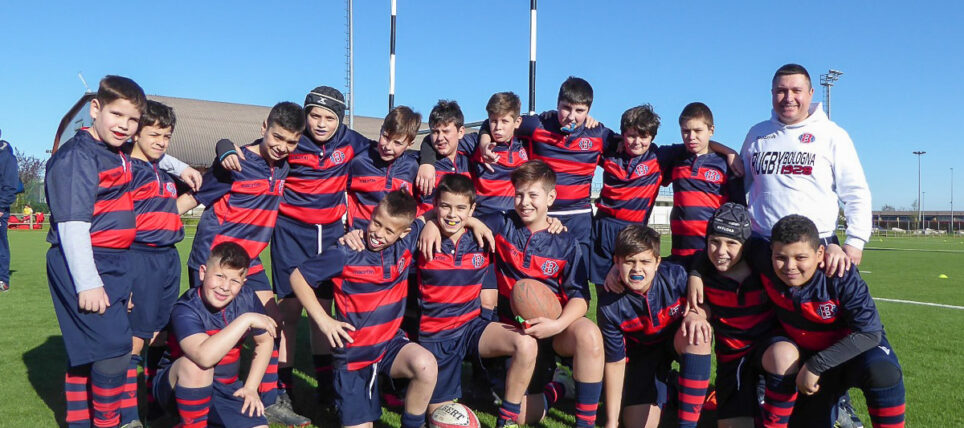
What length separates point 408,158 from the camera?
438cm

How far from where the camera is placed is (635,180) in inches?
169

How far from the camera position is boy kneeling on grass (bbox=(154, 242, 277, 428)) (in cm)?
301

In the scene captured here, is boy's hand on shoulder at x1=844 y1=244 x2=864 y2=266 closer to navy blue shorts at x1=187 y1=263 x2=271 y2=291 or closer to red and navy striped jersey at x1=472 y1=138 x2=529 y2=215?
red and navy striped jersey at x1=472 y1=138 x2=529 y2=215

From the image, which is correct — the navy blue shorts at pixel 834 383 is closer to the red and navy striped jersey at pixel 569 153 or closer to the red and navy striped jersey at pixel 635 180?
the red and navy striped jersey at pixel 635 180

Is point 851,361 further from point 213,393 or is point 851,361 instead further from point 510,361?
point 213,393

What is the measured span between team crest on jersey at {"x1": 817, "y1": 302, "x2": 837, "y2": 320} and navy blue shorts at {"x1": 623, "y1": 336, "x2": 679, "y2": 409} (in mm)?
778

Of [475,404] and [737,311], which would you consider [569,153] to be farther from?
[475,404]

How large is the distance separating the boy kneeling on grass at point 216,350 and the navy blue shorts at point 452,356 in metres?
0.87

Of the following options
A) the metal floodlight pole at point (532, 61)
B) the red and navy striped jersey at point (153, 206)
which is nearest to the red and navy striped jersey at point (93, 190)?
the red and navy striped jersey at point (153, 206)

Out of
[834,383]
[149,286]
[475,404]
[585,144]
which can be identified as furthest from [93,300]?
[834,383]

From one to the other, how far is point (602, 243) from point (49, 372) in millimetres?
3914

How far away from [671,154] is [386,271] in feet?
6.77

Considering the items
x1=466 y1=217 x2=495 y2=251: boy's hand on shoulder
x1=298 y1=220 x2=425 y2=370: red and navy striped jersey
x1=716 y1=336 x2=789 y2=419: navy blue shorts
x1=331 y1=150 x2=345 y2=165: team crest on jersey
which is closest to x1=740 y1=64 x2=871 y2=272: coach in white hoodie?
x1=716 y1=336 x2=789 y2=419: navy blue shorts

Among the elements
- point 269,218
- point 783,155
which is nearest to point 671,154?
point 783,155
